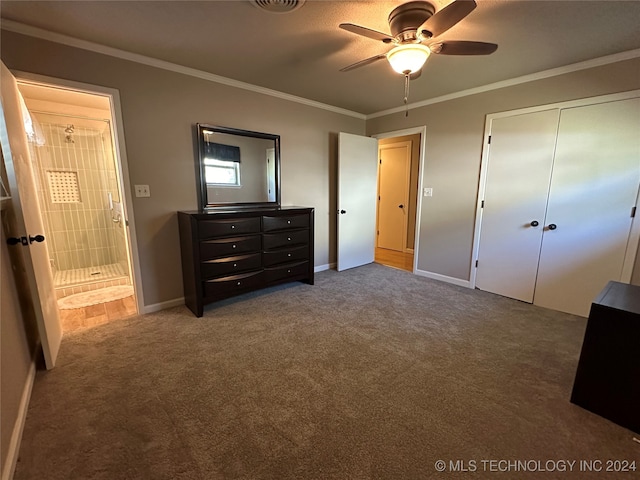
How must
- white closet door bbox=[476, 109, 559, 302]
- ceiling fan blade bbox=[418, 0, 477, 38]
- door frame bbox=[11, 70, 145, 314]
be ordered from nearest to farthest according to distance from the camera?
ceiling fan blade bbox=[418, 0, 477, 38] < door frame bbox=[11, 70, 145, 314] < white closet door bbox=[476, 109, 559, 302]

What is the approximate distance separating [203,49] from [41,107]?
289 centimetres

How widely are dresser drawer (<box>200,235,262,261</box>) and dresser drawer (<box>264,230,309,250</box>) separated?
0.11m

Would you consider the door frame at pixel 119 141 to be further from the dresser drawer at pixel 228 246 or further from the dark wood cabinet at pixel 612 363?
the dark wood cabinet at pixel 612 363

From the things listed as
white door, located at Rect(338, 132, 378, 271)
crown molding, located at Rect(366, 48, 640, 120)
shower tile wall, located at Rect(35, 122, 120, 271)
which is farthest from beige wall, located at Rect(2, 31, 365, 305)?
shower tile wall, located at Rect(35, 122, 120, 271)

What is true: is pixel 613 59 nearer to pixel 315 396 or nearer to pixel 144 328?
pixel 315 396

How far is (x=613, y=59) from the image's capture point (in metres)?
2.42

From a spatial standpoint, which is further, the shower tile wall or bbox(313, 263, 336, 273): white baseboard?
bbox(313, 263, 336, 273): white baseboard

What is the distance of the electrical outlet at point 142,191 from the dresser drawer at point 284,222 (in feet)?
3.70

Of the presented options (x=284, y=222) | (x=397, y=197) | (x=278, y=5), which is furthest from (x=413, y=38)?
(x=397, y=197)

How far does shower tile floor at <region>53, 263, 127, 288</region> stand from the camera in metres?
3.67

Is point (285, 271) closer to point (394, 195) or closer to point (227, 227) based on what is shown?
point (227, 227)

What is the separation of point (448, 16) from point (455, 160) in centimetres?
235

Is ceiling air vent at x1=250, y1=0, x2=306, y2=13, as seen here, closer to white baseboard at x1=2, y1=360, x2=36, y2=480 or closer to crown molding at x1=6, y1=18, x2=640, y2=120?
crown molding at x1=6, y1=18, x2=640, y2=120

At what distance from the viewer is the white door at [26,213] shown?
5.66 ft
